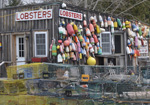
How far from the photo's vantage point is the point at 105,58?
17641 millimetres

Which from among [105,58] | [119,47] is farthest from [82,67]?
[119,47]

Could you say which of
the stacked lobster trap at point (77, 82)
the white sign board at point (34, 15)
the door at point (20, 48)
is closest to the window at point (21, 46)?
the door at point (20, 48)

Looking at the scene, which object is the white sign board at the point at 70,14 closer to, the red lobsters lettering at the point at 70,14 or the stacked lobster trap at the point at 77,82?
the red lobsters lettering at the point at 70,14

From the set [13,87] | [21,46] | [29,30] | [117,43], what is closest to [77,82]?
[13,87]

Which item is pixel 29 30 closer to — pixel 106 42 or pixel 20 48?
pixel 20 48

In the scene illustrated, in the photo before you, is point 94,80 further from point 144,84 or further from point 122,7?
point 122,7

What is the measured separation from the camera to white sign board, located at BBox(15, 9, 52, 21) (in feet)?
46.4

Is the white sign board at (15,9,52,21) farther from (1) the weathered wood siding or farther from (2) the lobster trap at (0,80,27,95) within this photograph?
(2) the lobster trap at (0,80,27,95)

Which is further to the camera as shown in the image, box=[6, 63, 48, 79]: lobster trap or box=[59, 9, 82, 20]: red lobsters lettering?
box=[59, 9, 82, 20]: red lobsters lettering

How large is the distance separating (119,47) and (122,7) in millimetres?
15347

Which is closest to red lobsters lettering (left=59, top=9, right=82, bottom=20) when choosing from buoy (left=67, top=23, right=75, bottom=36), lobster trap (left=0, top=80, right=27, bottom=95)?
buoy (left=67, top=23, right=75, bottom=36)

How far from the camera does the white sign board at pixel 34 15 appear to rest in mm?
14156

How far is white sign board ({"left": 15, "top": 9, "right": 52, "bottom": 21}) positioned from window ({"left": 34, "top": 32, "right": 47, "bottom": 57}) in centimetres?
82

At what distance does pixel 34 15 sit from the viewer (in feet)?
47.4
